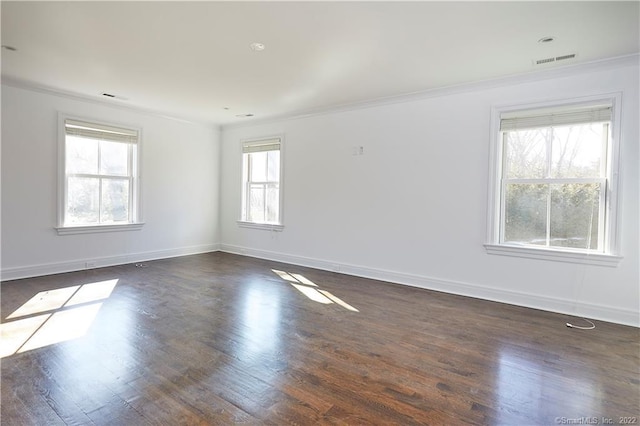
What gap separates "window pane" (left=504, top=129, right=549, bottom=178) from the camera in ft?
12.5

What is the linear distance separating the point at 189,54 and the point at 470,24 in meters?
2.60

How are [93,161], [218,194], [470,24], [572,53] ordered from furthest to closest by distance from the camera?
[218,194], [93,161], [572,53], [470,24]

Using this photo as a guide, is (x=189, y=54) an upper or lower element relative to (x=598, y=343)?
upper

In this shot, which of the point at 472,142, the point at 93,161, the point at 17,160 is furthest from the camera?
the point at 93,161

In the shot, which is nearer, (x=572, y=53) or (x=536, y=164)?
(x=572, y=53)

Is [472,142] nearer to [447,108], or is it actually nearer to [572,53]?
[447,108]

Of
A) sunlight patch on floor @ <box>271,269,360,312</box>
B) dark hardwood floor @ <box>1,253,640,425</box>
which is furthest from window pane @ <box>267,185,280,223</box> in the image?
dark hardwood floor @ <box>1,253,640,425</box>

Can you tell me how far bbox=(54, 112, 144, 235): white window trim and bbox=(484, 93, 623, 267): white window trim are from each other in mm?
5387

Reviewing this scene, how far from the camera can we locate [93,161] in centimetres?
525

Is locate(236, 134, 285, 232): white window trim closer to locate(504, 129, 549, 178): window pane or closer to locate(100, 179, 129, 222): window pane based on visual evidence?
locate(100, 179, 129, 222): window pane

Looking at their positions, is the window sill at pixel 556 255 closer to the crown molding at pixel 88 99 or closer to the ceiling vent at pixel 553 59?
the ceiling vent at pixel 553 59

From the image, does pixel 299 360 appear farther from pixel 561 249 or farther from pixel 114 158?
pixel 114 158

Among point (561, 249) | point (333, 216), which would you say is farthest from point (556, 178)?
point (333, 216)

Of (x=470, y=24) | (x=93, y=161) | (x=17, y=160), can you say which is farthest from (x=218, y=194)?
(x=470, y=24)
